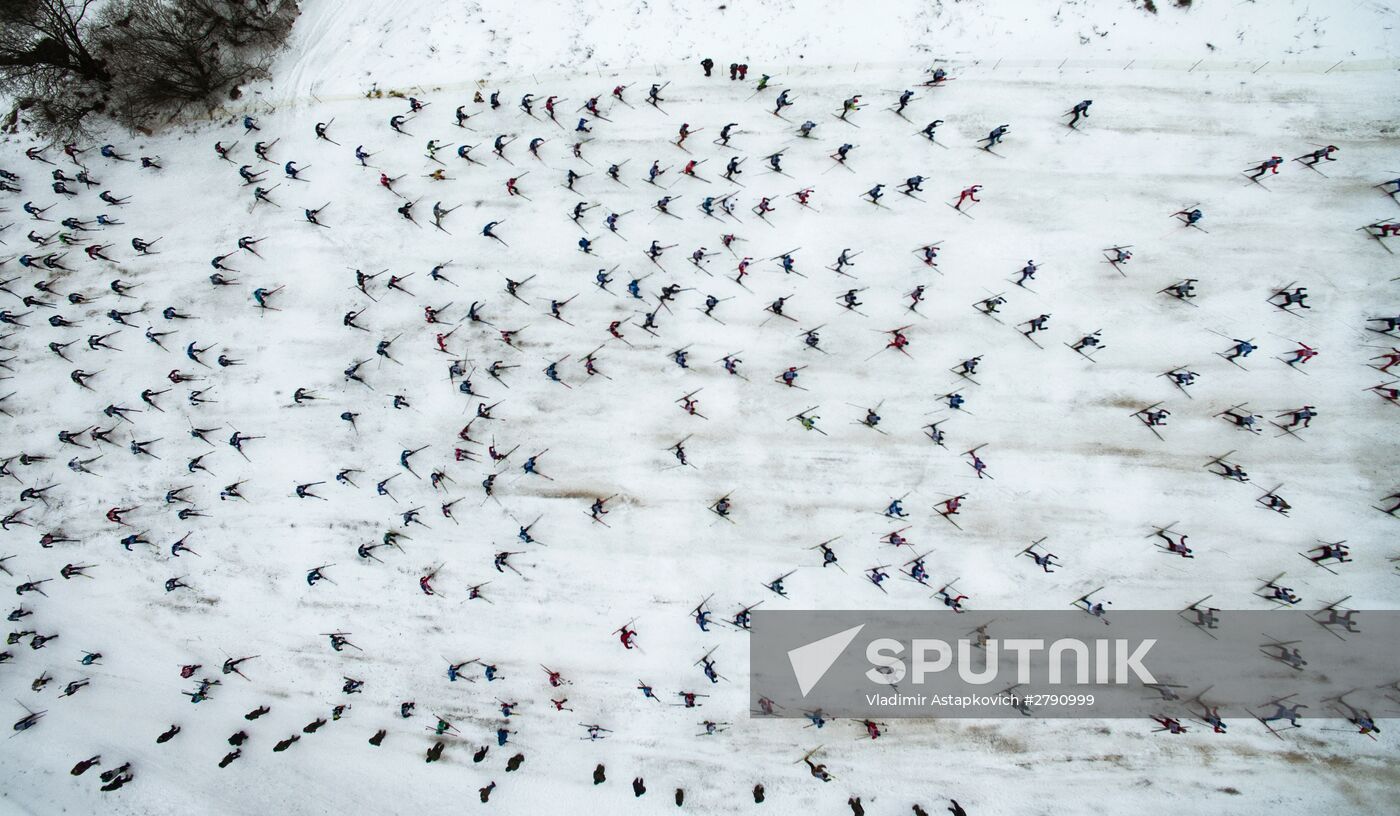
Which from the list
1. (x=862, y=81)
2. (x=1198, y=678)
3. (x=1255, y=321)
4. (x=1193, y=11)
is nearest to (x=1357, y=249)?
(x=1255, y=321)

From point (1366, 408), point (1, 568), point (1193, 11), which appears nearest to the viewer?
point (1366, 408)

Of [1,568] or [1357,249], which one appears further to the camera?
[1,568]

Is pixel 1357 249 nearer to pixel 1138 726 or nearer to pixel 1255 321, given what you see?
pixel 1255 321

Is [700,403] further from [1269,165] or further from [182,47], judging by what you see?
[182,47]

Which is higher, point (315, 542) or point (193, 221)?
point (193, 221)

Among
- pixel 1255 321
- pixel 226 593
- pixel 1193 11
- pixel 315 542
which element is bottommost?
pixel 226 593

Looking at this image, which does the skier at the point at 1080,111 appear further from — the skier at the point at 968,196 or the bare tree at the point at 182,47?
the bare tree at the point at 182,47

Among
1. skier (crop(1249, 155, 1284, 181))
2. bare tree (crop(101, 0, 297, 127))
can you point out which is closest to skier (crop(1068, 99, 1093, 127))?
skier (crop(1249, 155, 1284, 181))
